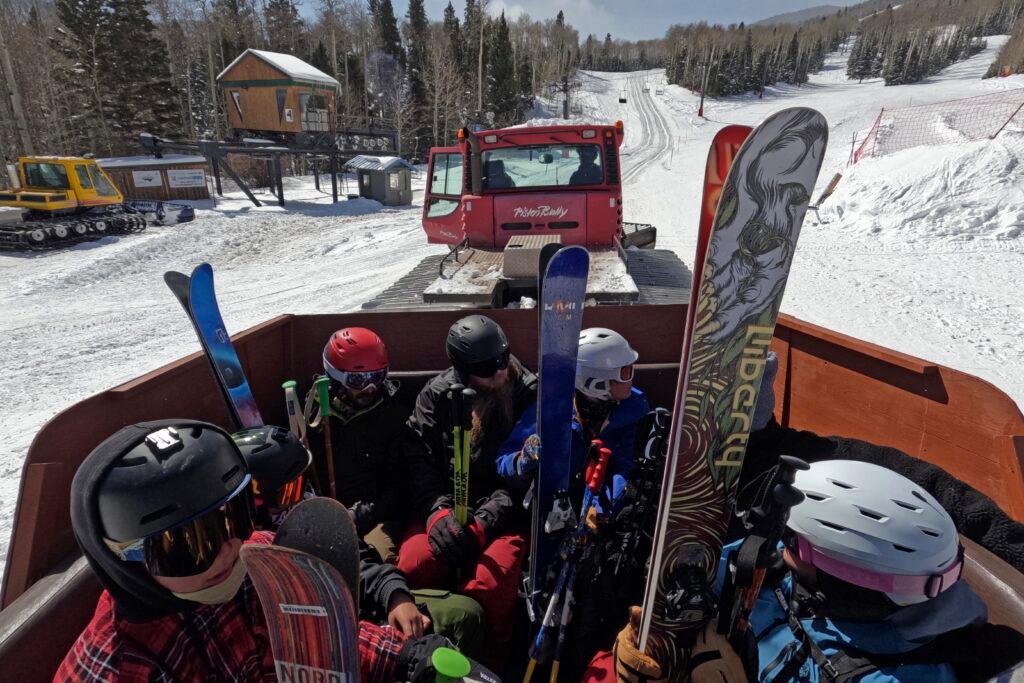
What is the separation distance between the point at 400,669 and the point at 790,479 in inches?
55.8

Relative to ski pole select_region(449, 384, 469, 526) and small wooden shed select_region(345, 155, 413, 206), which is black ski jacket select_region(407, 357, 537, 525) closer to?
ski pole select_region(449, 384, 469, 526)

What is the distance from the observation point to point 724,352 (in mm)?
1961

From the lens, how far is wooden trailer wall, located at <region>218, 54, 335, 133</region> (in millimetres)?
24484

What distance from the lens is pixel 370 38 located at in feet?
168

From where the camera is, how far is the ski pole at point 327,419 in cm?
276

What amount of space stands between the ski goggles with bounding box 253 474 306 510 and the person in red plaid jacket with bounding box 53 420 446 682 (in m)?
0.66

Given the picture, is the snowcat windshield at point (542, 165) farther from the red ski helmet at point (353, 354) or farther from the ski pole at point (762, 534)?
the ski pole at point (762, 534)

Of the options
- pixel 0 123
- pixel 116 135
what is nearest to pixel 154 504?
pixel 0 123

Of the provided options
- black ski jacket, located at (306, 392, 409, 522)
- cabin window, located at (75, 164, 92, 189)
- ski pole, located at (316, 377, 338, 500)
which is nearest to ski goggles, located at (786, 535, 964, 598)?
black ski jacket, located at (306, 392, 409, 522)

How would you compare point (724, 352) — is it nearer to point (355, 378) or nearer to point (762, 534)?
point (762, 534)

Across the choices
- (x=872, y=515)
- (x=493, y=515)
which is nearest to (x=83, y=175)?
(x=493, y=515)

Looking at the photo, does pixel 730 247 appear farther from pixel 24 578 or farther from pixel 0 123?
pixel 0 123

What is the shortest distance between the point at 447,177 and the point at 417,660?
7.82m

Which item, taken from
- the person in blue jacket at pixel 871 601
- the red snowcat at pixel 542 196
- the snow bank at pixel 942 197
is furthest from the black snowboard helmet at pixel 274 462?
the snow bank at pixel 942 197
